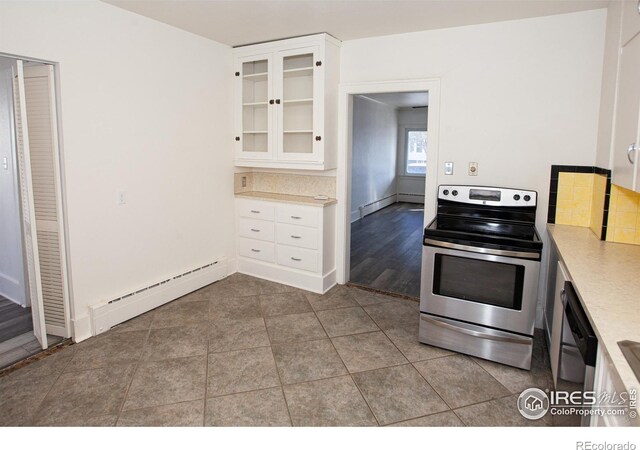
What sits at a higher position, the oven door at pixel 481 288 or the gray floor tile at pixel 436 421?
the oven door at pixel 481 288

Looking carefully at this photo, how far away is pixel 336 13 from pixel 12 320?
3490 mm

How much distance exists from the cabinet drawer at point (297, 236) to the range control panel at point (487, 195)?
125 cm

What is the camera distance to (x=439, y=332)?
285 cm

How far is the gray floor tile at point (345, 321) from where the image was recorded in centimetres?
318

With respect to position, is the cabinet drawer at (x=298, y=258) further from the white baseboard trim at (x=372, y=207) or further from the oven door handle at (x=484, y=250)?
the white baseboard trim at (x=372, y=207)

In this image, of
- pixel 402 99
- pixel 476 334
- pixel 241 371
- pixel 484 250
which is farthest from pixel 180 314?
pixel 402 99

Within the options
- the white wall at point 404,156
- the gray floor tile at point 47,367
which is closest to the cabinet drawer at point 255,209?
the gray floor tile at point 47,367

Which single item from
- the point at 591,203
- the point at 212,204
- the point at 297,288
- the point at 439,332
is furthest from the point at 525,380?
the point at 212,204

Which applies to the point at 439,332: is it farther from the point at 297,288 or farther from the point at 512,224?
the point at 297,288

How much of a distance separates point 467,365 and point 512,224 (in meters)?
1.03

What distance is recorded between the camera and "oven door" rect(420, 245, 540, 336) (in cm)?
254

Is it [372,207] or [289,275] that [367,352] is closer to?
[289,275]

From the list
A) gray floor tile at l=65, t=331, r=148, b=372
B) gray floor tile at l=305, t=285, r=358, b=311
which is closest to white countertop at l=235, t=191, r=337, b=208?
gray floor tile at l=305, t=285, r=358, b=311

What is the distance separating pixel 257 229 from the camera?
14.1 feet
